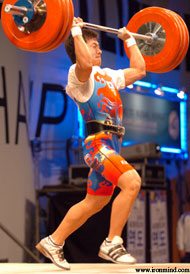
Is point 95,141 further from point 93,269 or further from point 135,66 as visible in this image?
point 93,269

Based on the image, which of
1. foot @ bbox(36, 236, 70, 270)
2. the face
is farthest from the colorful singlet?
foot @ bbox(36, 236, 70, 270)

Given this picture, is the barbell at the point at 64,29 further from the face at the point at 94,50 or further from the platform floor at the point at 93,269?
the platform floor at the point at 93,269

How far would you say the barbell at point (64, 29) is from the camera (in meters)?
3.21

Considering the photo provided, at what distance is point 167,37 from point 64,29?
979 mm

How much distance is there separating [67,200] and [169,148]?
9.32ft

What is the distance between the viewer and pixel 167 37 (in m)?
3.80

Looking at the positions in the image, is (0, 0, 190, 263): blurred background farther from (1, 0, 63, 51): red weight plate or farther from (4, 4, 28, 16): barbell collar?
(4, 4, 28, 16): barbell collar

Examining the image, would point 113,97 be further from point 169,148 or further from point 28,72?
point 169,148

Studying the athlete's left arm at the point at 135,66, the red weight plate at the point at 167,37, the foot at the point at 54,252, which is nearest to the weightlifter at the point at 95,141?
the foot at the point at 54,252

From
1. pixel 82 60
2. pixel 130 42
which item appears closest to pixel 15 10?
pixel 82 60

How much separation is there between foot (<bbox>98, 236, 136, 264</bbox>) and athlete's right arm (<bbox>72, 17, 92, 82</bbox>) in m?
1.04

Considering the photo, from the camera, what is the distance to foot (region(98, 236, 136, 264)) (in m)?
2.85

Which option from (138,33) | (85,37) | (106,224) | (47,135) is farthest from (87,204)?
(47,135)

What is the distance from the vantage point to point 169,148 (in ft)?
27.0
